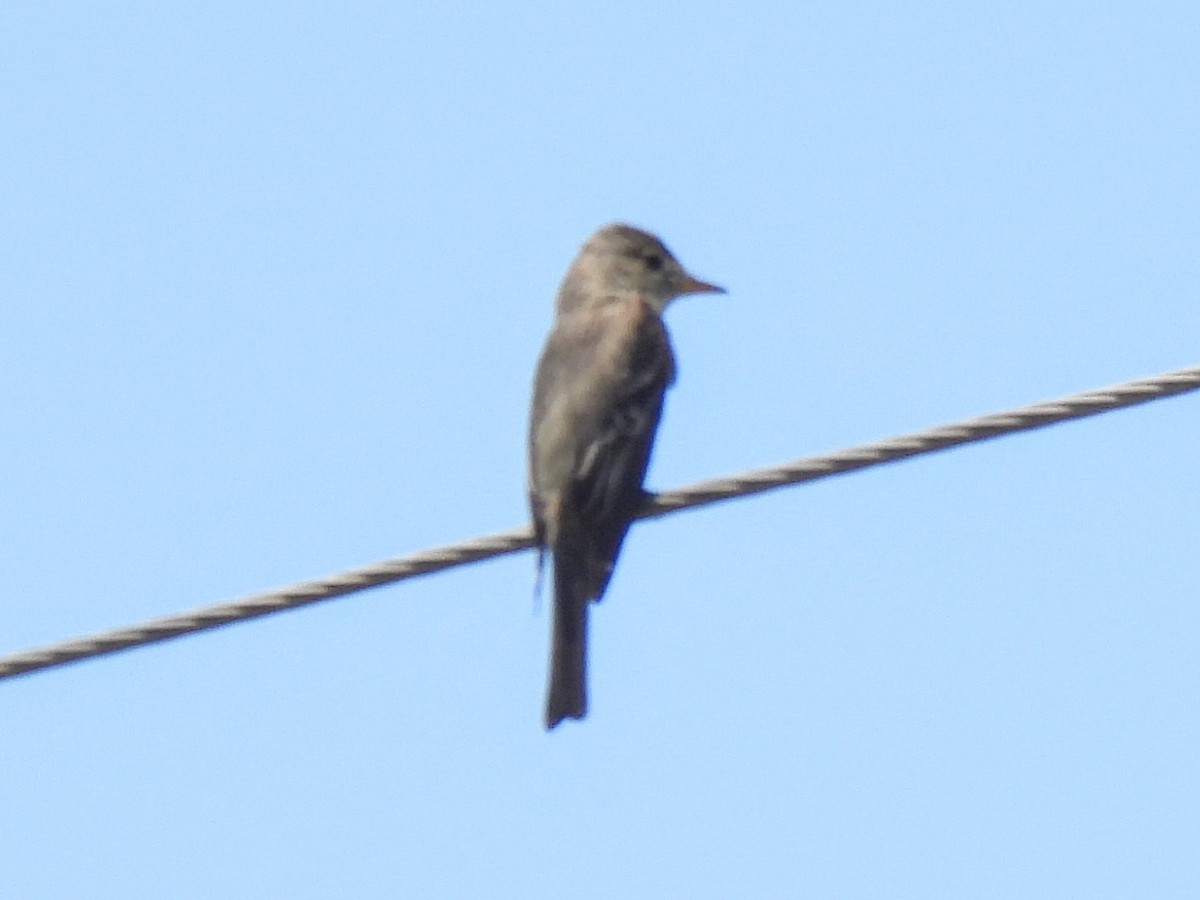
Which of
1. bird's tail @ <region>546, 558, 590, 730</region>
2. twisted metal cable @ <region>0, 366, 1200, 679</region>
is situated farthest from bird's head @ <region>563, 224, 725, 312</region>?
twisted metal cable @ <region>0, 366, 1200, 679</region>

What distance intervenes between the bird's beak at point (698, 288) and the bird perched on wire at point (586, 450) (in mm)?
508

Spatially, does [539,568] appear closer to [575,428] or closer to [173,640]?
[575,428]

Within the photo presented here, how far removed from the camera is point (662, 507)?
8031 mm

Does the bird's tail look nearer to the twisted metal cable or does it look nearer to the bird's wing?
the bird's wing

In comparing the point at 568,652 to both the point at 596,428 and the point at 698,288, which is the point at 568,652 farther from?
the point at 698,288

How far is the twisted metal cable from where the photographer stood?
7129 millimetres

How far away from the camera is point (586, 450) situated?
31.4 ft

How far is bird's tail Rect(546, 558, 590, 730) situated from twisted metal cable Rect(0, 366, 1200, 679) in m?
1.97

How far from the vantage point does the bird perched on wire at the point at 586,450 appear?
9.36 m

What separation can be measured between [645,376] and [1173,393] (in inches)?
127

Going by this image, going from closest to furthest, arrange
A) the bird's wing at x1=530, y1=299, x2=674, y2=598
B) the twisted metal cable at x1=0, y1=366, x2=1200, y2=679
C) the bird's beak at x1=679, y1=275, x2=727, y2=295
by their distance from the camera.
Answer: the twisted metal cable at x1=0, y1=366, x2=1200, y2=679
the bird's wing at x1=530, y1=299, x2=674, y2=598
the bird's beak at x1=679, y1=275, x2=727, y2=295

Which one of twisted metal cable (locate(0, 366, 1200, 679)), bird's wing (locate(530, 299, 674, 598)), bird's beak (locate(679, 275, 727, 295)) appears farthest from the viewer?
bird's beak (locate(679, 275, 727, 295))

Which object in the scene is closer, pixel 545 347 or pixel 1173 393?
pixel 1173 393

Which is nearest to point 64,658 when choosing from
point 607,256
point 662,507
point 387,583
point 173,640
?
point 173,640
